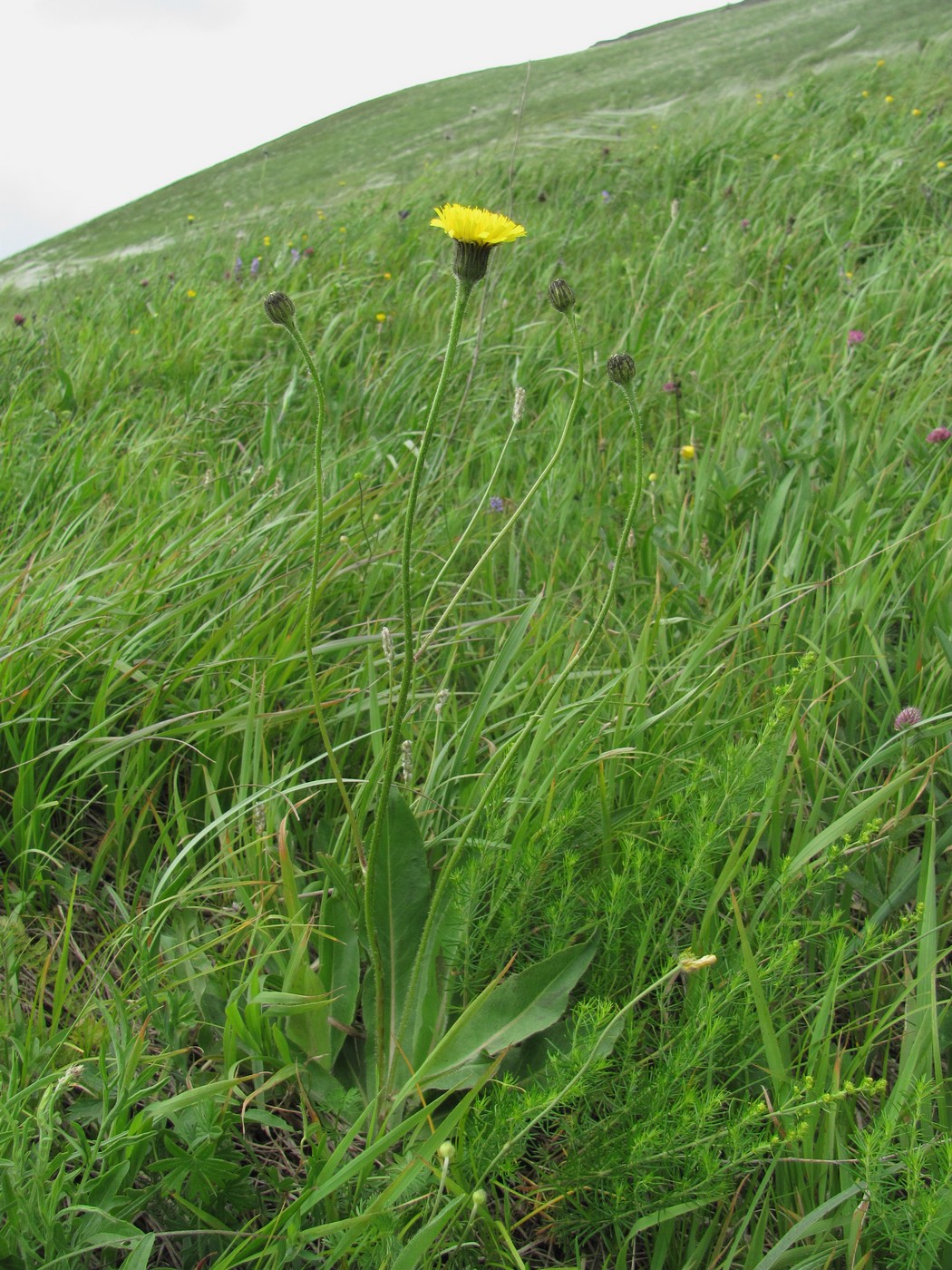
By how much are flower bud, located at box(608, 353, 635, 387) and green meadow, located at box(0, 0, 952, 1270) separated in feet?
0.26

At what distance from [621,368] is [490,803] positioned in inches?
22.2

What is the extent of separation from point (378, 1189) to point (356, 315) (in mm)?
2801

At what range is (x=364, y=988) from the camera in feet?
3.74

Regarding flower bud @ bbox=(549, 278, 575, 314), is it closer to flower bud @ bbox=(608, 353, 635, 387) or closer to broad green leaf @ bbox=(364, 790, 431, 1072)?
flower bud @ bbox=(608, 353, 635, 387)

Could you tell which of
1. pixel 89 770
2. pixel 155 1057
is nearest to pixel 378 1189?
pixel 155 1057

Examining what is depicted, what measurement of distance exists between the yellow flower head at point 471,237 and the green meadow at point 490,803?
121mm

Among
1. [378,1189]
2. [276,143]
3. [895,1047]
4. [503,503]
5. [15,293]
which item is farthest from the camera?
[276,143]

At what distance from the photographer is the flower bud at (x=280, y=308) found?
1.04 m

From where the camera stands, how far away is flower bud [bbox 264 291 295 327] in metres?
1.04

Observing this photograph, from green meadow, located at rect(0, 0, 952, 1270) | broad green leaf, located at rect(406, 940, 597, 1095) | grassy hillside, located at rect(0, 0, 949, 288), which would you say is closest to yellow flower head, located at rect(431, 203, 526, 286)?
green meadow, located at rect(0, 0, 952, 1270)

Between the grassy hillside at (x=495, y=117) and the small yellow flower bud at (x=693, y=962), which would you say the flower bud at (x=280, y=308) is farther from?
the grassy hillside at (x=495, y=117)

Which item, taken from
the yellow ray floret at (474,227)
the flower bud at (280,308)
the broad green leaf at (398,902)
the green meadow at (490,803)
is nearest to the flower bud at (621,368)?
the green meadow at (490,803)

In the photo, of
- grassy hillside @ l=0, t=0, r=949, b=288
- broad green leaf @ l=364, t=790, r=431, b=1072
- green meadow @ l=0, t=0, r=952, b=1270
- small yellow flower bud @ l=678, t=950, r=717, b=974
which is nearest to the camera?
small yellow flower bud @ l=678, t=950, r=717, b=974

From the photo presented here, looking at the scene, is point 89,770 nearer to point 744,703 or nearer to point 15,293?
point 744,703
